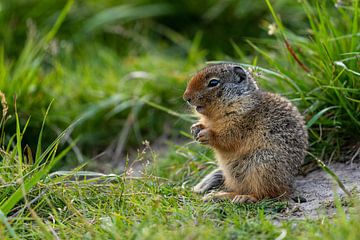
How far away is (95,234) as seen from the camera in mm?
3639

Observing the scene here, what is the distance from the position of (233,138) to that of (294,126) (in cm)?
44

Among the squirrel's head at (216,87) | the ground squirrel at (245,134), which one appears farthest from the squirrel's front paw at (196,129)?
the squirrel's head at (216,87)

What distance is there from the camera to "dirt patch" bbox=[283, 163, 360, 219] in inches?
158

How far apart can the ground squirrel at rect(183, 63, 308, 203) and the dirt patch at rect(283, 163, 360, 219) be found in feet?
0.57

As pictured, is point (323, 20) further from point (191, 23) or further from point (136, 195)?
point (191, 23)

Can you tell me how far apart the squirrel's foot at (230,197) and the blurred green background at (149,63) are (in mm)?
1043

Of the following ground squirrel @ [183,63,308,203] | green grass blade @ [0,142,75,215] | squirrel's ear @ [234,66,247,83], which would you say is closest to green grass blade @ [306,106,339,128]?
ground squirrel @ [183,63,308,203]

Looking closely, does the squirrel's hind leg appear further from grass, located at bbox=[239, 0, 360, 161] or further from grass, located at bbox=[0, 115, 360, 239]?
grass, located at bbox=[239, 0, 360, 161]

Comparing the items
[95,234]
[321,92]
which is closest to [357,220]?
[95,234]

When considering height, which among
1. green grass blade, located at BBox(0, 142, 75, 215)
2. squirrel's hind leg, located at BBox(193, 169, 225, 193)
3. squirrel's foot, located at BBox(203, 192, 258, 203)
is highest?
green grass blade, located at BBox(0, 142, 75, 215)

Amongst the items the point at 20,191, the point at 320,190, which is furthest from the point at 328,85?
the point at 20,191

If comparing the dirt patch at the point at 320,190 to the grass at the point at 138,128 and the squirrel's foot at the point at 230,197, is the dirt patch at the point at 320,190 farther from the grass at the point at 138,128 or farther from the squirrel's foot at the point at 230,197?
the squirrel's foot at the point at 230,197

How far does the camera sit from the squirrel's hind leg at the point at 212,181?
4.73 metres

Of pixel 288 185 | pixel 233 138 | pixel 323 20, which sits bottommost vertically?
pixel 288 185
